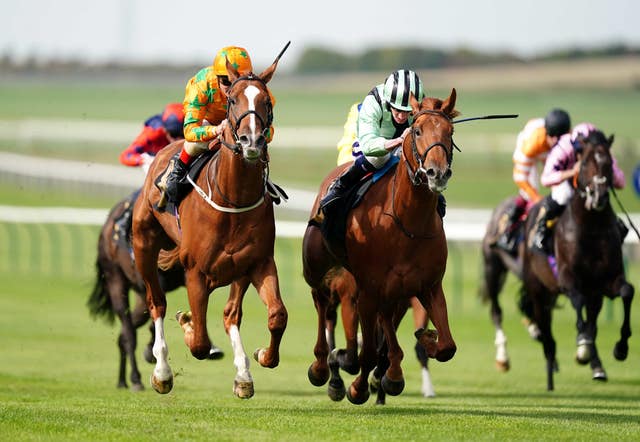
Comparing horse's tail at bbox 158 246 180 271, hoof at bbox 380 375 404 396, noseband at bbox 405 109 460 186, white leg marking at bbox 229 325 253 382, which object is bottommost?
hoof at bbox 380 375 404 396

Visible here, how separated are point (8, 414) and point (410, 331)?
37.2 feet

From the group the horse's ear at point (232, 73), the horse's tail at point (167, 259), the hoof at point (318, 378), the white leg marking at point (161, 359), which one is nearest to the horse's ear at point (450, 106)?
the horse's ear at point (232, 73)

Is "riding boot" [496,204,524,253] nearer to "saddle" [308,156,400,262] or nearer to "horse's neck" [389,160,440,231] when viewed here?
"saddle" [308,156,400,262]

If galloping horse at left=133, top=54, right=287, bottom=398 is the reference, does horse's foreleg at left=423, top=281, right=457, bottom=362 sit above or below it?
below

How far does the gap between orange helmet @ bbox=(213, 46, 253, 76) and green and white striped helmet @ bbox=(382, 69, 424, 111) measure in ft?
3.01

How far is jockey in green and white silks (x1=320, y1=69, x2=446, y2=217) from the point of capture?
29.2ft

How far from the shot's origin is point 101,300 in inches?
540

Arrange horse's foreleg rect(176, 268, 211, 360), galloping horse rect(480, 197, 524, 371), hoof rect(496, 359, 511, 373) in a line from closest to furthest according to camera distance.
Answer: horse's foreleg rect(176, 268, 211, 360) < hoof rect(496, 359, 511, 373) < galloping horse rect(480, 197, 524, 371)

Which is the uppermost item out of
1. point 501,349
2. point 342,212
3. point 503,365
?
point 342,212

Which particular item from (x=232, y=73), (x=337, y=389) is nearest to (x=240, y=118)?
(x=232, y=73)

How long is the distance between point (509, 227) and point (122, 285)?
4237mm

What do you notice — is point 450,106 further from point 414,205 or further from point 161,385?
point 161,385

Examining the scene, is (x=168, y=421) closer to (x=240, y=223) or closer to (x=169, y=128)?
(x=240, y=223)

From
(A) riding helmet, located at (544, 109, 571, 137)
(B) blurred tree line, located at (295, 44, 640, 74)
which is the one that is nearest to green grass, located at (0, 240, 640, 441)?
(A) riding helmet, located at (544, 109, 571, 137)
